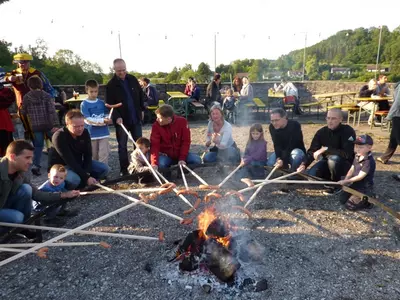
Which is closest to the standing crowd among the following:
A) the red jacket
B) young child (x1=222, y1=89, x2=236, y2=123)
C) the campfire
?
the red jacket

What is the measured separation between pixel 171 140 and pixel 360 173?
311 cm

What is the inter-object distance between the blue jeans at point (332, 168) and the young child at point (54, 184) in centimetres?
394

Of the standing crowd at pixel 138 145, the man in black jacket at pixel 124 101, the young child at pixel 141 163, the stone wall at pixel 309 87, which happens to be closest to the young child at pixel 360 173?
the standing crowd at pixel 138 145

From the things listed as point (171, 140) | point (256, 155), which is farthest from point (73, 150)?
point (256, 155)

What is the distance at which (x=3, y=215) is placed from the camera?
144 inches

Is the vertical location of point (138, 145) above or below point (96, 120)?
below

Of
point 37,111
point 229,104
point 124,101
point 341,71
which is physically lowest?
point 229,104

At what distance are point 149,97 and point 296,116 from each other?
21.5 feet

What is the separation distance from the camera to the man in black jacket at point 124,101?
6.00 metres

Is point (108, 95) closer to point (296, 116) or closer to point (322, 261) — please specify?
point (322, 261)

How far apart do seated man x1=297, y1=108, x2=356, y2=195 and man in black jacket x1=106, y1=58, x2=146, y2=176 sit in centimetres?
327

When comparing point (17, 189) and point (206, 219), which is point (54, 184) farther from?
point (206, 219)

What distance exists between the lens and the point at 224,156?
6.32 m

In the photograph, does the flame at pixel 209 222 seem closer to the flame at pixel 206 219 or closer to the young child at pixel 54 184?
the flame at pixel 206 219
